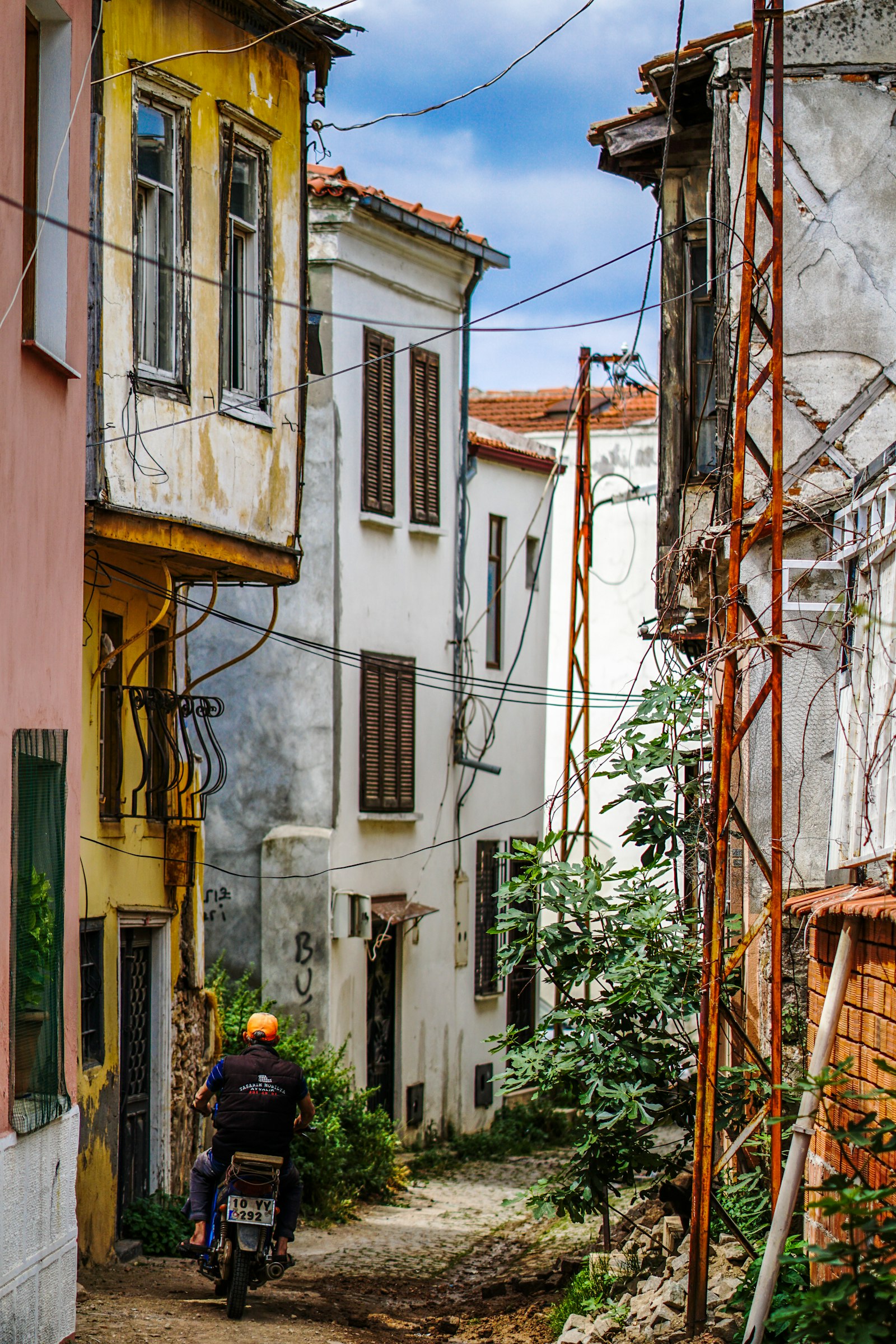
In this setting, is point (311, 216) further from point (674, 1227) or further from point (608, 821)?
point (608, 821)

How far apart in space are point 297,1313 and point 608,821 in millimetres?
20531

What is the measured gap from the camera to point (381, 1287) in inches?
484

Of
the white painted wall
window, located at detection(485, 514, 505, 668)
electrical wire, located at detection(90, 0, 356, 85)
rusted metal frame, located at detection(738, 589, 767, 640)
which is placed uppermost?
electrical wire, located at detection(90, 0, 356, 85)

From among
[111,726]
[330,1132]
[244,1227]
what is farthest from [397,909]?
[244,1227]

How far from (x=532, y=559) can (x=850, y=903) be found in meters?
18.0

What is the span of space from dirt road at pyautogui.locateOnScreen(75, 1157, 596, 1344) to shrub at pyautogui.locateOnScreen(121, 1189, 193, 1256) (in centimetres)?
25

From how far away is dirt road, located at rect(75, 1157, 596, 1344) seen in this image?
10219 millimetres

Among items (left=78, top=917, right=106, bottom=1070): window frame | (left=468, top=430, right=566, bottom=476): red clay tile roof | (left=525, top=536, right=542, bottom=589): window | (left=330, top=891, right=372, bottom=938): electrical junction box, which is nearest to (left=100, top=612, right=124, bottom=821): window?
(left=78, top=917, right=106, bottom=1070): window frame

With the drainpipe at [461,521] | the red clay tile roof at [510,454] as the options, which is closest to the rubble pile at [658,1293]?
the drainpipe at [461,521]

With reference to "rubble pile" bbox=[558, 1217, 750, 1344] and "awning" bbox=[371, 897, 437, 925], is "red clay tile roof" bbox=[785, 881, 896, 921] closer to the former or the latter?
"rubble pile" bbox=[558, 1217, 750, 1344]

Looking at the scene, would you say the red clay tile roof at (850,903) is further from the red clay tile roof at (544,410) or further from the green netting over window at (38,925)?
the red clay tile roof at (544,410)

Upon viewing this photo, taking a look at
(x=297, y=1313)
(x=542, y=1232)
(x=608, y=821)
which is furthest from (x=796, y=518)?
(x=608, y=821)

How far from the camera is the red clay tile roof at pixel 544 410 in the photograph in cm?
3045

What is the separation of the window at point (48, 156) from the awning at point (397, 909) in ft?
36.7
